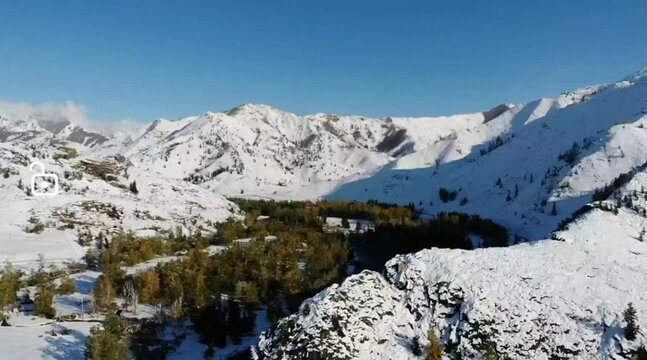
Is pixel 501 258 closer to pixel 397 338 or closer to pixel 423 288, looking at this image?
pixel 423 288

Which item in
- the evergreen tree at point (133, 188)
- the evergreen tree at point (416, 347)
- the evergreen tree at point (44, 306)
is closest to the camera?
the evergreen tree at point (416, 347)

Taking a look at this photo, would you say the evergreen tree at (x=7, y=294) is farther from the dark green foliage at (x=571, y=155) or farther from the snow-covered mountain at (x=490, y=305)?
the dark green foliage at (x=571, y=155)

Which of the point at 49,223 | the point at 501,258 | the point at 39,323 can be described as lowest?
the point at 39,323

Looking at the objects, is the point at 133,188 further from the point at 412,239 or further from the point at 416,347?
the point at 416,347

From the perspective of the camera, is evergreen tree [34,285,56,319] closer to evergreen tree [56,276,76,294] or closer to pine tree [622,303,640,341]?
evergreen tree [56,276,76,294]

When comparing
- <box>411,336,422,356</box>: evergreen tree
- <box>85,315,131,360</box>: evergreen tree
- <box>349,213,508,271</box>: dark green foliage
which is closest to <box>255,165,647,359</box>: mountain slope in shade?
<box>411,336,422,356</box>: evergreen tree

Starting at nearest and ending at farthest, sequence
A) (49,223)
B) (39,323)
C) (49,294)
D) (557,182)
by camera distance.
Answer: (39,323) < (49,294) < (49,223) < (557,182)

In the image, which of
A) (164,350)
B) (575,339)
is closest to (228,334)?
(164,350)

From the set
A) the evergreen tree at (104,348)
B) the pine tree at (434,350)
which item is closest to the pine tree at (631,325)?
the pine tree at (434,350)

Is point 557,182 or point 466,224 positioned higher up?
point 557,182
